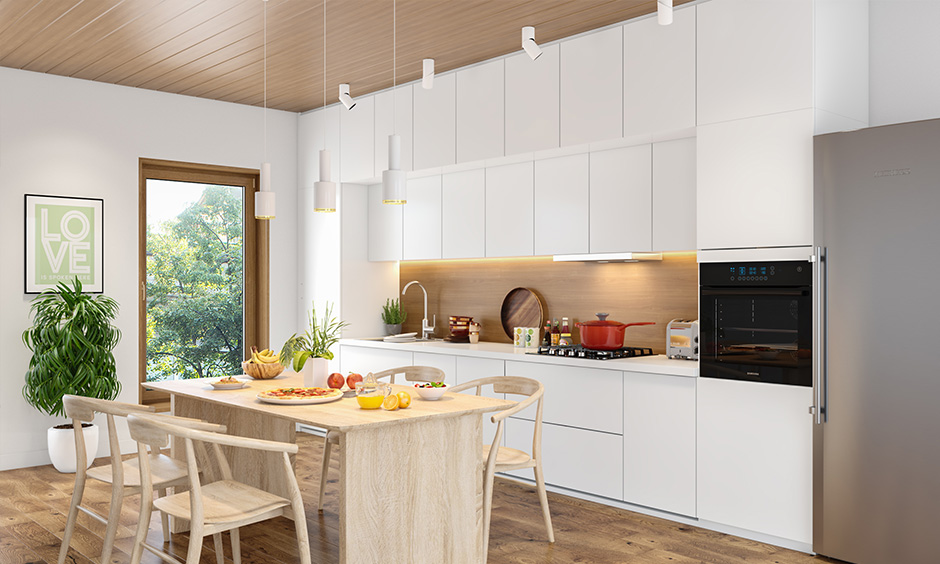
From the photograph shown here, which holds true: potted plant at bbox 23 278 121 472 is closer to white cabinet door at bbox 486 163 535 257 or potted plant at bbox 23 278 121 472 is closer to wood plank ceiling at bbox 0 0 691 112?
wood plank ceiling at bbox 0 0 691 112

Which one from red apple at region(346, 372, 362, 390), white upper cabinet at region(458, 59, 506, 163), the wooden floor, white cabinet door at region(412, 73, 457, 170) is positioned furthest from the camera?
white cabinet door at region(412, 73, 457, 170)

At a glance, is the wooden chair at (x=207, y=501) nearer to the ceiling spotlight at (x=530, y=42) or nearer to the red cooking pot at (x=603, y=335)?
the red cooking pot at (x=603, y=335)

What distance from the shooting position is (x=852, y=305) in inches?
141

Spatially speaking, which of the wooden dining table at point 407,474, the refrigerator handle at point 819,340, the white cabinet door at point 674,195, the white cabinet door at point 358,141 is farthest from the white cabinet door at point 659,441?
the white cabinet door at point 358,141

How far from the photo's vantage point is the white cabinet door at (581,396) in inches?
177

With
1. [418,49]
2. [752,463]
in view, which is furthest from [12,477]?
[752,463]

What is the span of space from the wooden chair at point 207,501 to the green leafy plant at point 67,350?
2.73 meters

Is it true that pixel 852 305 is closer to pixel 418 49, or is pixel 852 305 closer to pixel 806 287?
pixel 806 287

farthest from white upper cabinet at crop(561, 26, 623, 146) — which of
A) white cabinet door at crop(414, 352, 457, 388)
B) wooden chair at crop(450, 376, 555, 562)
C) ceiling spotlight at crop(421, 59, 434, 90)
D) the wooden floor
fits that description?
the wooden floor

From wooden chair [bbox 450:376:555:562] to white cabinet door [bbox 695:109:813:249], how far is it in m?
1.21

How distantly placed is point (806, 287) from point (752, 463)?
0.91 meters

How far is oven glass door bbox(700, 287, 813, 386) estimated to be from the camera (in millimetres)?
3738

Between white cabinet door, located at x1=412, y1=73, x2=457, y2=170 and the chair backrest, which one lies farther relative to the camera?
white cabinet door, located at x1=412, y1=73, x2=457, y2=170

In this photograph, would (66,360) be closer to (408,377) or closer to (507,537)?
(408,377)
